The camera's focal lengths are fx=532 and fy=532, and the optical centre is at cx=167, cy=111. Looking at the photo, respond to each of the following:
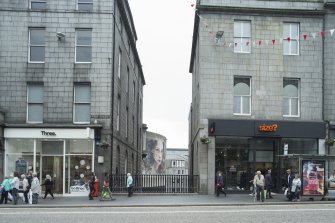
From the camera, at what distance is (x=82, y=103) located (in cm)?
3247

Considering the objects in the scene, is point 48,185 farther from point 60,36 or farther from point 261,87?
point 261,87

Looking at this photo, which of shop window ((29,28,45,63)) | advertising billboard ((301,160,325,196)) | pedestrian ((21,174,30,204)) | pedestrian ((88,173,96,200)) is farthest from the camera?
shop window ((29,28,45,63))

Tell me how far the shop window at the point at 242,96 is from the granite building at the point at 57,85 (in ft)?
25.3

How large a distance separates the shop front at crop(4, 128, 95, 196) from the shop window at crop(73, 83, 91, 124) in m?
1.32

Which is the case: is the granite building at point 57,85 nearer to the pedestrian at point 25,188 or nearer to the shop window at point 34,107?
the shop window at point 34,107

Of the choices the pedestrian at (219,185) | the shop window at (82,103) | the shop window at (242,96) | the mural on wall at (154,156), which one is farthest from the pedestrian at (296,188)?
the mural on wall at (154,156)

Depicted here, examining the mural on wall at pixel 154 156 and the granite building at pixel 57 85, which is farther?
the mural on wall at pixel 154 156

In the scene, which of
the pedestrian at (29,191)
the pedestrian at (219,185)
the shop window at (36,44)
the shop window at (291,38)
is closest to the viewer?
the pedestrian at (29,191)

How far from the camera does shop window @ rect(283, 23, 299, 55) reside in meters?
33.5

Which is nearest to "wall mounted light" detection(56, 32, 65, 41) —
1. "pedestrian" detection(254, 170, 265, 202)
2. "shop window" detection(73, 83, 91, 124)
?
"shop window" detection(73, 83, 91, 124)

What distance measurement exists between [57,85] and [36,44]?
291 cm

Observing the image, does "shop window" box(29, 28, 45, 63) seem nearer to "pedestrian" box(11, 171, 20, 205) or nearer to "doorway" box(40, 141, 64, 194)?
"doorway" box(40, 141, 64, 194)

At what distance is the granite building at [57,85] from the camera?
1265 inches

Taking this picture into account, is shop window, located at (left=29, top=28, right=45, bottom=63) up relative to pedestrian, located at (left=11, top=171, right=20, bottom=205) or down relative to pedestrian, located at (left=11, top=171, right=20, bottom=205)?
up
